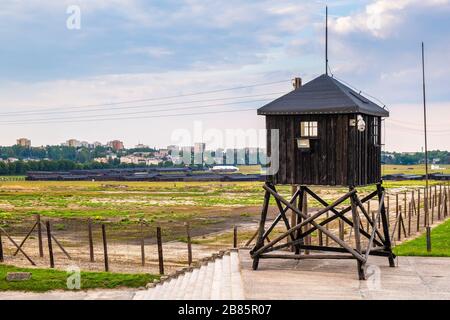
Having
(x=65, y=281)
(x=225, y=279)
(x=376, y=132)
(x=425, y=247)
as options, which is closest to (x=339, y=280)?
(x=225, y=279)

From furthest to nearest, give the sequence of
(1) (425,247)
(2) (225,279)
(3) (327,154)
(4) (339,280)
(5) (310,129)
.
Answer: (1) (425,247)
(5) (310,129)
(3) (327,154)
(2) (225,279)
(4) (339,280)

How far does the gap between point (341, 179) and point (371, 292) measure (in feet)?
13.3

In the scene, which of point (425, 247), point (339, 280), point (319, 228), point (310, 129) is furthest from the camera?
point (425, 247)

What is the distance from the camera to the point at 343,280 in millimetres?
19391

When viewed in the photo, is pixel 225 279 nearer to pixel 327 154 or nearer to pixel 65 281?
pixel 327 154

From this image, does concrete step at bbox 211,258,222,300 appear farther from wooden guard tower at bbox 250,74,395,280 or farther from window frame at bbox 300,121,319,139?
window frame at bbox 300,121,319,139

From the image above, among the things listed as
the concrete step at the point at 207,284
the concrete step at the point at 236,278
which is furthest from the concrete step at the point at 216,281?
the concrete step at the point at 236,278

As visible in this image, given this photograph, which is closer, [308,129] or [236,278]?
[236,278]

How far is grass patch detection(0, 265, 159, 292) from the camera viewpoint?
26.3 m

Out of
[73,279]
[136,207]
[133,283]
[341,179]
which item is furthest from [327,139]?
[136,207]

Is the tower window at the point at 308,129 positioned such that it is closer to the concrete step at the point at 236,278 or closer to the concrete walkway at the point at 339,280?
the concrete walkway at the point at 339,280

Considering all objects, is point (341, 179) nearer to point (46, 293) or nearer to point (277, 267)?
point (277, 267)

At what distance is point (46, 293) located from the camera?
1003 inches

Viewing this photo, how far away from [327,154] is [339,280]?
153 inches
